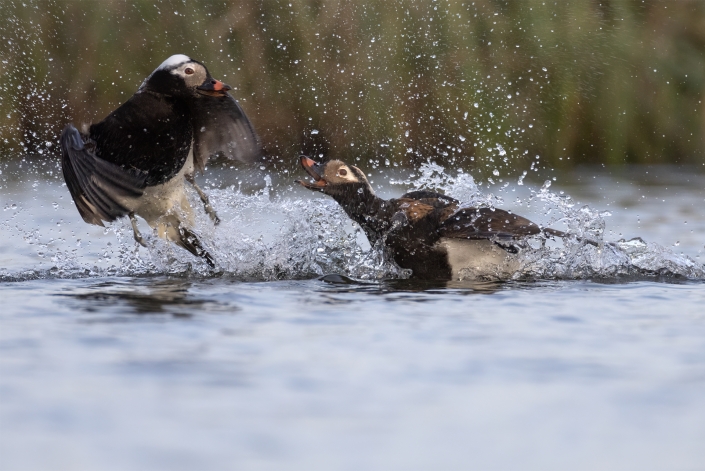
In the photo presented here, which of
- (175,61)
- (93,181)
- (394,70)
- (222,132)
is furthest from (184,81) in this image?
(394,70)

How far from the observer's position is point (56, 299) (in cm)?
488

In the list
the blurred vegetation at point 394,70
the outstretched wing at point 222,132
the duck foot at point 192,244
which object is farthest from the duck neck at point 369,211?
the blurred vegetation at point 394,70

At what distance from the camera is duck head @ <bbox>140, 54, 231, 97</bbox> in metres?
6.29

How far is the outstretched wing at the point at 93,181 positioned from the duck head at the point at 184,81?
611 mm

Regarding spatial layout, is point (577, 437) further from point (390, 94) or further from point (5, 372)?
point (390, 94)

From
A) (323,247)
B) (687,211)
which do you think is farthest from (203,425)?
(687,211)

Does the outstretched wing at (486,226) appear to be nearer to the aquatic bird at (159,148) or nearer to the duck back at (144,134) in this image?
the aquatic bird at (159,148)

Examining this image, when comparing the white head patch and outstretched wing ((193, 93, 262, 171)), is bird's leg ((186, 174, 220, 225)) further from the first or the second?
the white head patch

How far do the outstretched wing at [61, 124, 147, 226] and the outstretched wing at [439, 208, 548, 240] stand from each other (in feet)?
5.45

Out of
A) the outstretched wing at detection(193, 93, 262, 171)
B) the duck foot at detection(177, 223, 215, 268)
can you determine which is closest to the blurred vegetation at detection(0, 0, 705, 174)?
the outstretched wing at detection(193, 93, 262, 171)

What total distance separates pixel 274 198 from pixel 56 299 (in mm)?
4664

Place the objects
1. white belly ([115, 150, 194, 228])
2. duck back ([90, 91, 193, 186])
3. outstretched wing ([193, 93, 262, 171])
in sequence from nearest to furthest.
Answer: duck back ([90, 91, 193, 186]) → white belly ([115, 150, 194, 228]) → outstretched wing ([193, 93, 262, 171])

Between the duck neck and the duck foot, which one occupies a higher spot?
the duck neck

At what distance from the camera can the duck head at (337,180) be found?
6.00 meters
